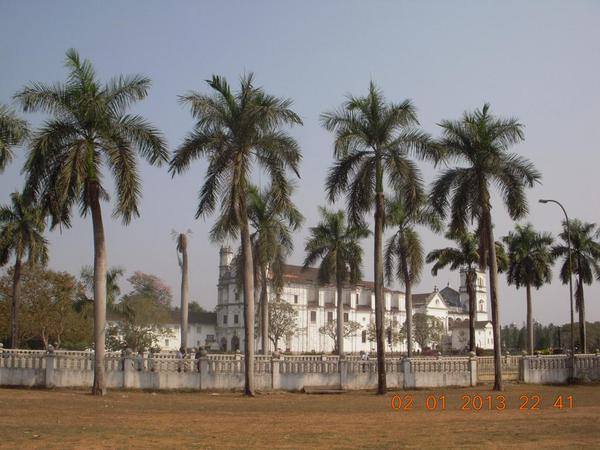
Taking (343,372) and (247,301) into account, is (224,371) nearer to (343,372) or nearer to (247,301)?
(247,301)

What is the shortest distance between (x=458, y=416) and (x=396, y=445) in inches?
248

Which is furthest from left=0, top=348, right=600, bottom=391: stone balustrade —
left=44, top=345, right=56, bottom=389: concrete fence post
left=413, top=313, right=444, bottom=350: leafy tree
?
left=413, top=313, right=444, bottom=350: leafy tree

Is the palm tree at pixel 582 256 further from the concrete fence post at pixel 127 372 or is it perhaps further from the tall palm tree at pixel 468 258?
the concrete fence post at pixel 127 372

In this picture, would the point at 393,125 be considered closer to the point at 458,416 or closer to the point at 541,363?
the point at 458,416

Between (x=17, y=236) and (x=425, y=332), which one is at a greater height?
(x=17, y=236)

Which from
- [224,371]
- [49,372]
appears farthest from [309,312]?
[49,372]

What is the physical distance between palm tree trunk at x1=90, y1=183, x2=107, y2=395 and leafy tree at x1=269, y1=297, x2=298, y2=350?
69612 mm

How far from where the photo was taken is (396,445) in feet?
45.2

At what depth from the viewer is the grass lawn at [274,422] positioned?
14133 millimetres

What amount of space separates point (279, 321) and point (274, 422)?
263 feet

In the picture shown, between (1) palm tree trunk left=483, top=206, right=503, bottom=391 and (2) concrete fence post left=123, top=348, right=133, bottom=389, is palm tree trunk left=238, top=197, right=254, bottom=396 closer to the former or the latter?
(2) concrete fence post left=123, top=348, right=133, bottom=389
